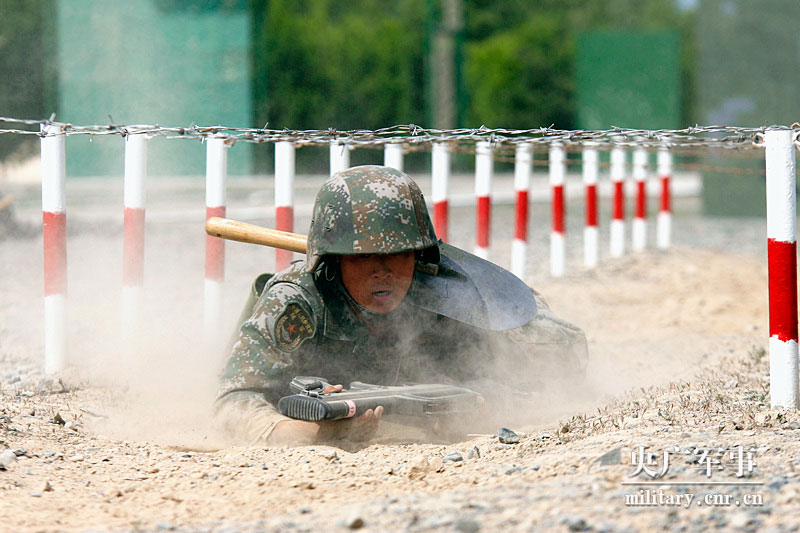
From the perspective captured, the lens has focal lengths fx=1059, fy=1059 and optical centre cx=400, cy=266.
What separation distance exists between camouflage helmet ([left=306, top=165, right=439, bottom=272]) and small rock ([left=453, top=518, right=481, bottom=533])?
1715 millimetres

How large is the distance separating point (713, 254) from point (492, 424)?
26.2 ft

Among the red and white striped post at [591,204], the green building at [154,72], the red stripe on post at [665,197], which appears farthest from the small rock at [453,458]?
the green building at [154,72]

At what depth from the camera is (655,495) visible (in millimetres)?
3162

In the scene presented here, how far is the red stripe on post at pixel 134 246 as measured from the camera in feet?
18.7

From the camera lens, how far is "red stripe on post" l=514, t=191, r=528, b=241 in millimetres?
9016

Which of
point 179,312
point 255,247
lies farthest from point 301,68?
point 179,312

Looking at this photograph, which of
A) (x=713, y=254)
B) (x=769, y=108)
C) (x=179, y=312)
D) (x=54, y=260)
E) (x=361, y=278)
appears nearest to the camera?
(x=361, y=278)

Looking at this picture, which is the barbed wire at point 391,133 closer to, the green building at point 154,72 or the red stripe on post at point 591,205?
the red stripe on post at point 591,205

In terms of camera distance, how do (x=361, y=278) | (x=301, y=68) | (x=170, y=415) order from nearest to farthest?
(x=361, y=278) → (x=170, y=415) → (x=301, y=68)

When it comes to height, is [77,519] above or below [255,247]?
below

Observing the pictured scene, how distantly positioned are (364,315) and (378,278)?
20 centimetres

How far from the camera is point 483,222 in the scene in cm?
845

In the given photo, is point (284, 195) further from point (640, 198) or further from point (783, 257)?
point (640, 198)

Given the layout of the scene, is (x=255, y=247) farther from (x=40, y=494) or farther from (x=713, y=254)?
(x=40, y=494)
